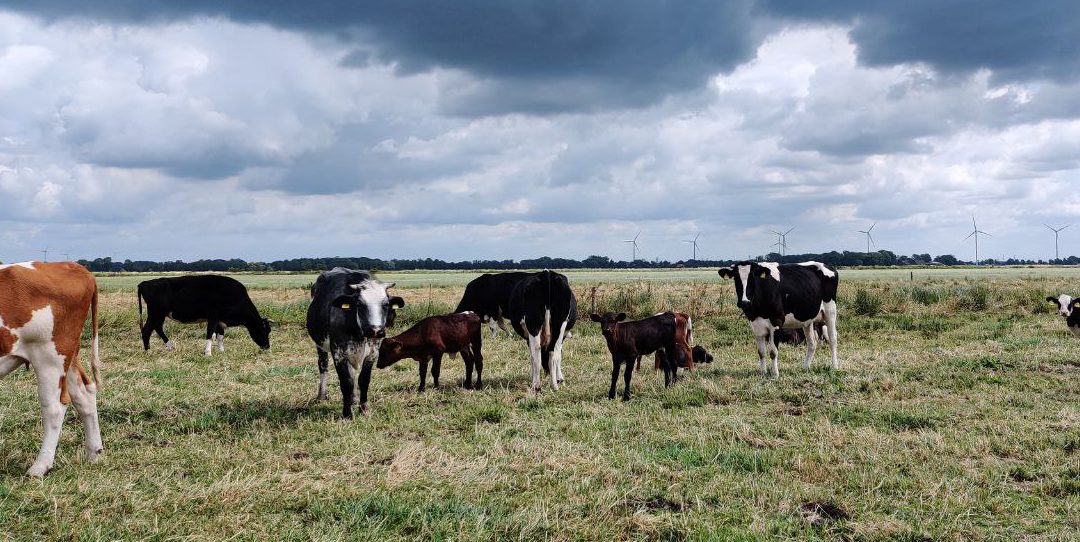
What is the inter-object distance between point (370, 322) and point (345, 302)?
0.45 m

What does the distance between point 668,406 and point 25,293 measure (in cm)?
736

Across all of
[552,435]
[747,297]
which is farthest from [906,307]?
[552,435]

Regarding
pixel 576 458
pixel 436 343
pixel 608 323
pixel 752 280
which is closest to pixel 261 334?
pixel 436 343

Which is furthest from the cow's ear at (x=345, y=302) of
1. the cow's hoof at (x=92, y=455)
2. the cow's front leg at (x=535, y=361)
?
the cow's front leg at (x=535, y=361)

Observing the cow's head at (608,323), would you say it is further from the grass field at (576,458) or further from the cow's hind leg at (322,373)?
the cow's hind leg at (322,373)

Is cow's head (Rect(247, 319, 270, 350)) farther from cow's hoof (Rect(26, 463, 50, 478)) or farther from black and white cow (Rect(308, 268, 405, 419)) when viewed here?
cow's hoof (Rect(26, 463, 50, 478))

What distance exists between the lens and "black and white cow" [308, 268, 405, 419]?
9.14m

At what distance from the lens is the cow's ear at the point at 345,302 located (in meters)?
9.21

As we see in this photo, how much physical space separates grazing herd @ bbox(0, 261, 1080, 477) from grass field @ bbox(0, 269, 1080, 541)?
0.54 metres

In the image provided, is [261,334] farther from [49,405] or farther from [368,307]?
[49,405]

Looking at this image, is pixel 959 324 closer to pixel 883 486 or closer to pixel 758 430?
pixel 758 430

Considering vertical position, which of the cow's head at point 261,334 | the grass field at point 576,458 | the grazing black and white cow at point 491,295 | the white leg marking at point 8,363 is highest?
the grazing black and white cow at point 491,295

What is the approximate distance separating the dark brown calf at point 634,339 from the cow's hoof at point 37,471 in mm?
6674

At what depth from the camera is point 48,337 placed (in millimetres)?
6680
